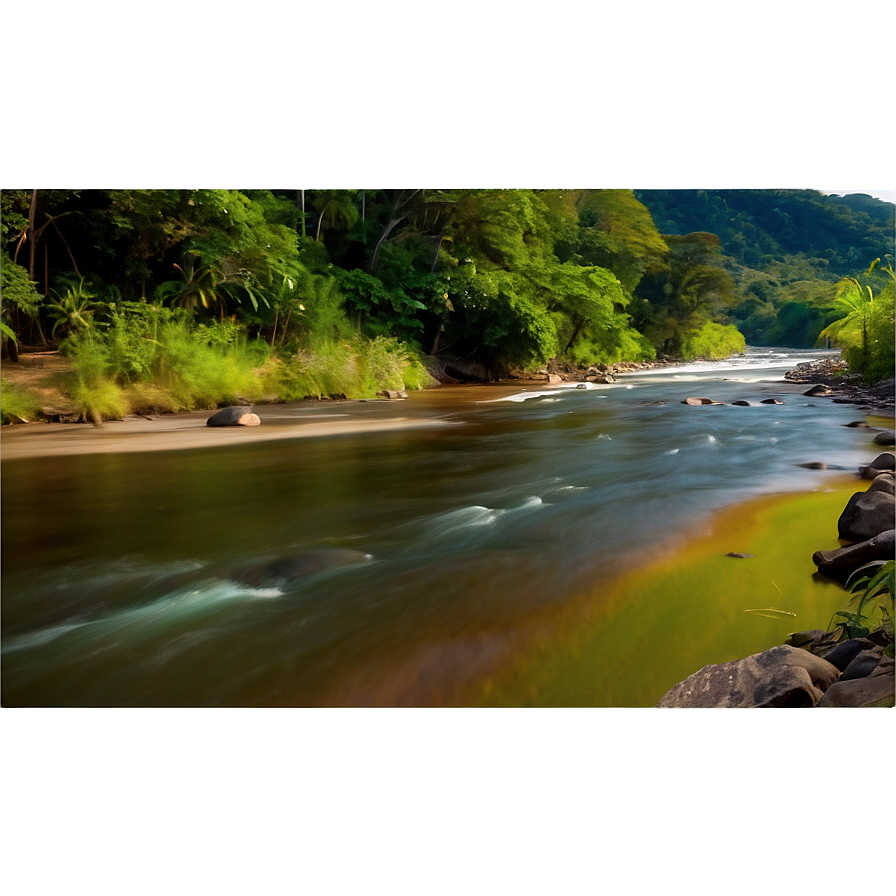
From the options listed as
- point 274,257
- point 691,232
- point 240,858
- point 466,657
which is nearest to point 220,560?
point 466,657

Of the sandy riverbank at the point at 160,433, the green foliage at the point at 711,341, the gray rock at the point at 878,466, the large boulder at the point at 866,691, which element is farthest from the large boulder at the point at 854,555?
the sandy riverbank at the point at 160,433

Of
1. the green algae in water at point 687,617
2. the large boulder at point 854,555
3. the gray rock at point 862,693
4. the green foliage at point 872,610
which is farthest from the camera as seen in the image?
the large boulder at point 854,555

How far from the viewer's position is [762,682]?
195 cm

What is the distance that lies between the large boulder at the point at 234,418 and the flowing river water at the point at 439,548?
0.08 meters

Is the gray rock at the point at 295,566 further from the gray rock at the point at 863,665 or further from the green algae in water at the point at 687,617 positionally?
the gray rock at the point at 863,665

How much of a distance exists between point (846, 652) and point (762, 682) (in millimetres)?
293

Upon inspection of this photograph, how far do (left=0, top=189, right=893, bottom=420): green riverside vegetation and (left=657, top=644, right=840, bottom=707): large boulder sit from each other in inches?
61.7

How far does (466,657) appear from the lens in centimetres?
227

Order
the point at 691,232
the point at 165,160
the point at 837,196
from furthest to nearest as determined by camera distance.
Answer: the point at 691,232 < the point at 837,196 < the point at 165,160

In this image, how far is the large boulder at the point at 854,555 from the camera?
2.43 meters

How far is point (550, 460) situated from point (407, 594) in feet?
5.45

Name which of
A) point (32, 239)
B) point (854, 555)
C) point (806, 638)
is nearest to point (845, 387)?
point (854, 555)

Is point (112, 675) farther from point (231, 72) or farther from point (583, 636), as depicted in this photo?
point (231, 72)

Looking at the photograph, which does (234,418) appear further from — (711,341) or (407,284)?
(711,341)
